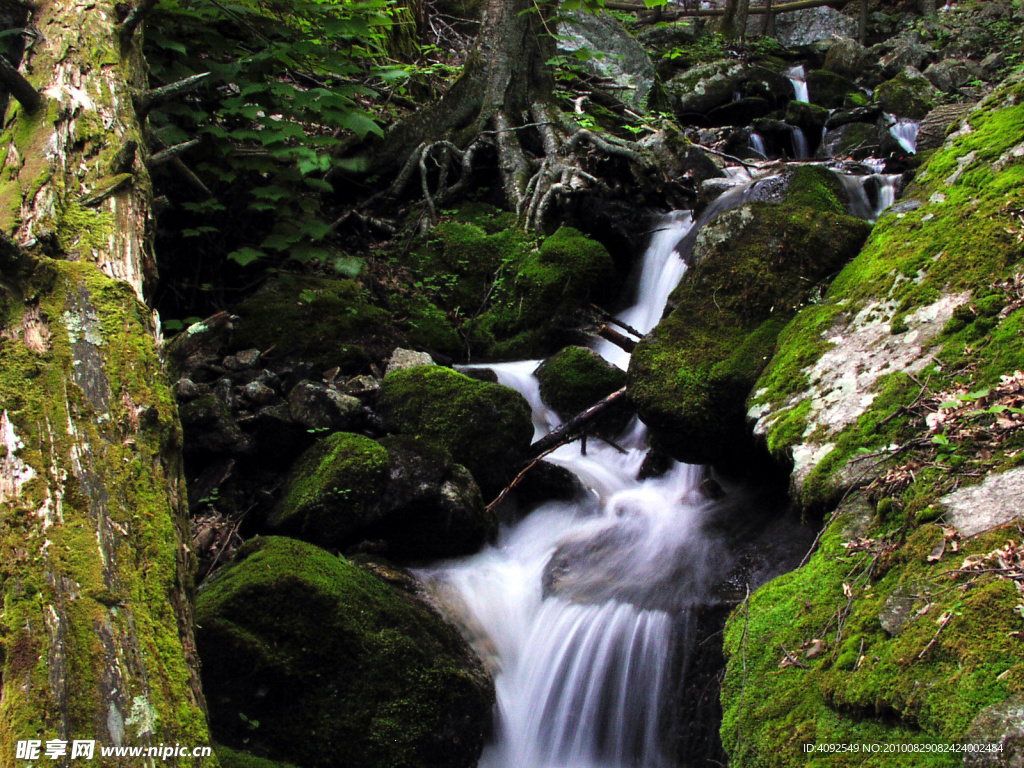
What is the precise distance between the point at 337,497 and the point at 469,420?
4.29ft

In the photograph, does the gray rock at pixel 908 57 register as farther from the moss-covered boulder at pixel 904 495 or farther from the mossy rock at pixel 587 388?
the mossy rock at pixel 587 388

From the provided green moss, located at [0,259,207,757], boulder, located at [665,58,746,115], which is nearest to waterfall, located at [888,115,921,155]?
boulder, located at [665,58,746,115]

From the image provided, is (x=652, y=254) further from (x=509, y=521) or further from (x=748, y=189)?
(x=509, y=521)

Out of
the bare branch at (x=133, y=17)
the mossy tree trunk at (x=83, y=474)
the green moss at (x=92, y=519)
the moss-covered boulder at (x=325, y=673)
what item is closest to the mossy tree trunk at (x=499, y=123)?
the bare branch at (x=133, y=17)

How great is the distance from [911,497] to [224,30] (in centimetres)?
703

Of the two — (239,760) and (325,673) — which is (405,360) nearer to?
(325,673)

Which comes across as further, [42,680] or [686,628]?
[686,628]

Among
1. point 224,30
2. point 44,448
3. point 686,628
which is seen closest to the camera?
point 44,448

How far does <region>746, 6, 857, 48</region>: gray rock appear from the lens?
19.6 meters

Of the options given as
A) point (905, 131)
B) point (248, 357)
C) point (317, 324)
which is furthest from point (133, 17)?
point (905, 131)

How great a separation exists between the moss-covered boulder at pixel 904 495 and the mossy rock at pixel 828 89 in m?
11.0

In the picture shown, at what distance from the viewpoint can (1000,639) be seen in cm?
181

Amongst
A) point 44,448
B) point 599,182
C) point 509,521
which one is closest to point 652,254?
point 599,182

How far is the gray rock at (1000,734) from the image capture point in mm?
1579
